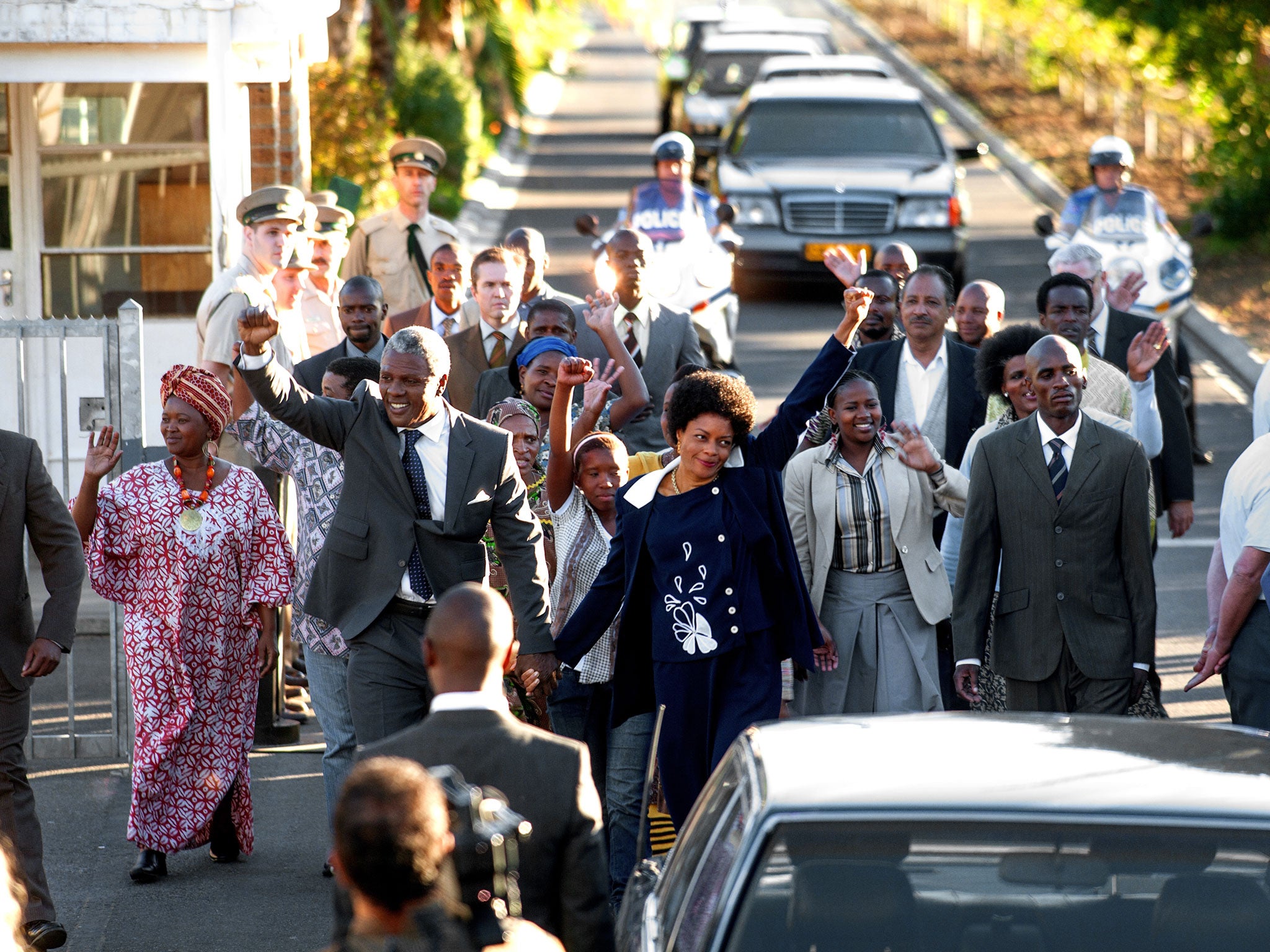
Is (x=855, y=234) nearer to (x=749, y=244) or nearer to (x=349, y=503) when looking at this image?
(x=749, y=244)

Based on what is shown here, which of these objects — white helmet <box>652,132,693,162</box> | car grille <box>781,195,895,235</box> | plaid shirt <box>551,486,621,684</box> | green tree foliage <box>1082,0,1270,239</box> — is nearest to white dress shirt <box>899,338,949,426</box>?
plaid shirt <box>551,486,621,684</box>

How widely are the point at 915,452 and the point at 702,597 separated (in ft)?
4.25

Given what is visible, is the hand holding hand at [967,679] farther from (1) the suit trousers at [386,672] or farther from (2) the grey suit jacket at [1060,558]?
(1) the suit trousers at [386,672]

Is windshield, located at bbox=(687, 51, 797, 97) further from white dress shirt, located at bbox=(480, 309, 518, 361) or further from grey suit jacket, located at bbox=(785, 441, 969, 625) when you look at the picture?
grey suit jacket, located at bbox=(785, 441, 969, 625)

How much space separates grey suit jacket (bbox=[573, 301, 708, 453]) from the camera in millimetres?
8797

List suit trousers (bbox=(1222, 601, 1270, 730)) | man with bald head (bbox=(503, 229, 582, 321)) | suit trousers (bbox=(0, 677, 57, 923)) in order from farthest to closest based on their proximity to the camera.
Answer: man with bald head (bbox=(503, 229, 582, 321))
suit trousers (bbox=(1222, 601, 1270, 730))
suit trousers (bbox=(0, 677, 57, 923))

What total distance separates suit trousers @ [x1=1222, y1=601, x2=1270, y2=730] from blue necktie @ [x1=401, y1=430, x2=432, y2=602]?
2.82 metres

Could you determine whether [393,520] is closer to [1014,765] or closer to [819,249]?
[1014,765]

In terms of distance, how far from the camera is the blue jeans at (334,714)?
21.9 ft

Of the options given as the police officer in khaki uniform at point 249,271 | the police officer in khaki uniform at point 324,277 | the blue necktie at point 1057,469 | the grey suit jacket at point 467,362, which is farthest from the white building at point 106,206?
the blue necktie at point 1057,469

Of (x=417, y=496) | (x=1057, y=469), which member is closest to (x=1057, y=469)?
(x=1057, y=469)

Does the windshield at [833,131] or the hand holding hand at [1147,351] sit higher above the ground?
the hand holding hand at [1147,351]

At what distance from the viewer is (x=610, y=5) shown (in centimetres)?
3834

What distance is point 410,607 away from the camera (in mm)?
6117
